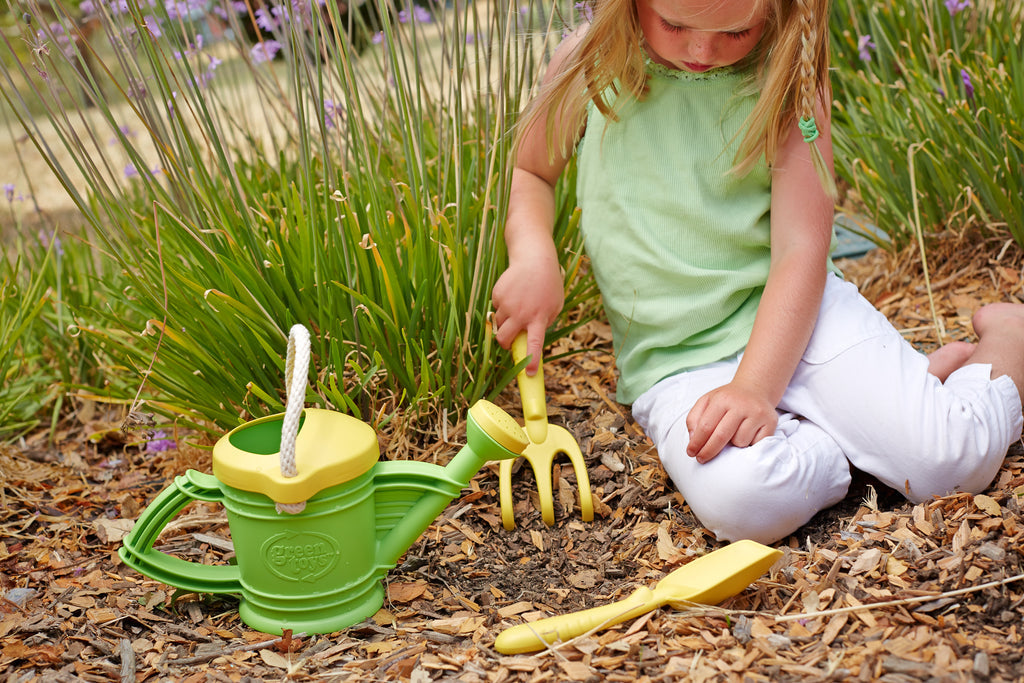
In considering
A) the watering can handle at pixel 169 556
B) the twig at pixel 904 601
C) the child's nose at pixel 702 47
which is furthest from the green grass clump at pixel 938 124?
the watering can handle at pixel 169 556

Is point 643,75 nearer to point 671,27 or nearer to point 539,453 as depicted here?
point 671,27

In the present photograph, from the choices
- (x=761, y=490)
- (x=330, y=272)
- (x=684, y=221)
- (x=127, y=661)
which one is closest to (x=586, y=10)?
(x=684, y=221)

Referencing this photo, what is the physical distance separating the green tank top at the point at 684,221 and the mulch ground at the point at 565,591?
0.21 meters

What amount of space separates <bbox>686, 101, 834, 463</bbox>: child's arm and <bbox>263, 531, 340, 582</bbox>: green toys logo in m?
0.55

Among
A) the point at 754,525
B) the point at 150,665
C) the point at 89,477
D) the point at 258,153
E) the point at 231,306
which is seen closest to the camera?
the point at 150,665

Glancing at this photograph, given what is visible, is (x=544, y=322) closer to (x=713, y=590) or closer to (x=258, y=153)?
(x=713, y=590)

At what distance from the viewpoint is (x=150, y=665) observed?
1.17 metres

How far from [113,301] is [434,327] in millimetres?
933

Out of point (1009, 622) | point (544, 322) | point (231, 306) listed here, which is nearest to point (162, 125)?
point (231, 306)

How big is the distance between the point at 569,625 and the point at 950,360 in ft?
3.04

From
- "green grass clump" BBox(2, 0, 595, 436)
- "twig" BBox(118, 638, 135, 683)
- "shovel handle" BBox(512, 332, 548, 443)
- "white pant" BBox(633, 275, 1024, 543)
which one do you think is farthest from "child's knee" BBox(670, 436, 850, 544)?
"twig" BBox(118, 638, 135, 683)

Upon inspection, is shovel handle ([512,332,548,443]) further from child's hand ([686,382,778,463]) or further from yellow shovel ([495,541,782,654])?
yellow shovel ([495,541,782,654])

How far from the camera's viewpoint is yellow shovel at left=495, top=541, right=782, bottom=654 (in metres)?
1.11

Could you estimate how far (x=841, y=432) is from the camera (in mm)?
1444
